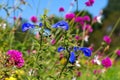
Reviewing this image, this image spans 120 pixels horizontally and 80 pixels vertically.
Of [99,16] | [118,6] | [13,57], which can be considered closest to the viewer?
[13,57]

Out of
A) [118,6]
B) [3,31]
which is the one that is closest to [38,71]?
[3,31]

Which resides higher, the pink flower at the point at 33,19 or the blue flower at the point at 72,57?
the blue flower at the point at 72,57

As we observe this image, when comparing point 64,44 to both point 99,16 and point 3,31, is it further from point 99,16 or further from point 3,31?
point 99,16

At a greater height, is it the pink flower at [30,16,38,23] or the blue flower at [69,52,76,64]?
the blue flower at [69,52,76,64]

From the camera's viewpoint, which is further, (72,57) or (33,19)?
(33,19)

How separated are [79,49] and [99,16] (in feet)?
6.91

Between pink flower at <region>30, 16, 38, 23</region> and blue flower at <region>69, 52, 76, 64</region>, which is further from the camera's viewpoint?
pink flower at <region>30, 16, 38, 23</region>

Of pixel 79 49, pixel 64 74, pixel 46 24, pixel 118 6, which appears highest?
pixel 46 24

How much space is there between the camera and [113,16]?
42594 millimetres

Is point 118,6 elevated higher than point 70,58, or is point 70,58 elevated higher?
point 70,58

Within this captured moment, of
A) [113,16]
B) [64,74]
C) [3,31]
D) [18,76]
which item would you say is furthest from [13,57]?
[113,16]

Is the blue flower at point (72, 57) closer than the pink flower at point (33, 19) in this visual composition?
Yes

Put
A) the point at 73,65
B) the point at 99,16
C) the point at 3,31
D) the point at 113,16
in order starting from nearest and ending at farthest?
the point at 73,65
the point at 3,31
the point at 99,16
the point at 113,16

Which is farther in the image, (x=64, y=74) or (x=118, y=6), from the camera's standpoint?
(x=118, y=6)
